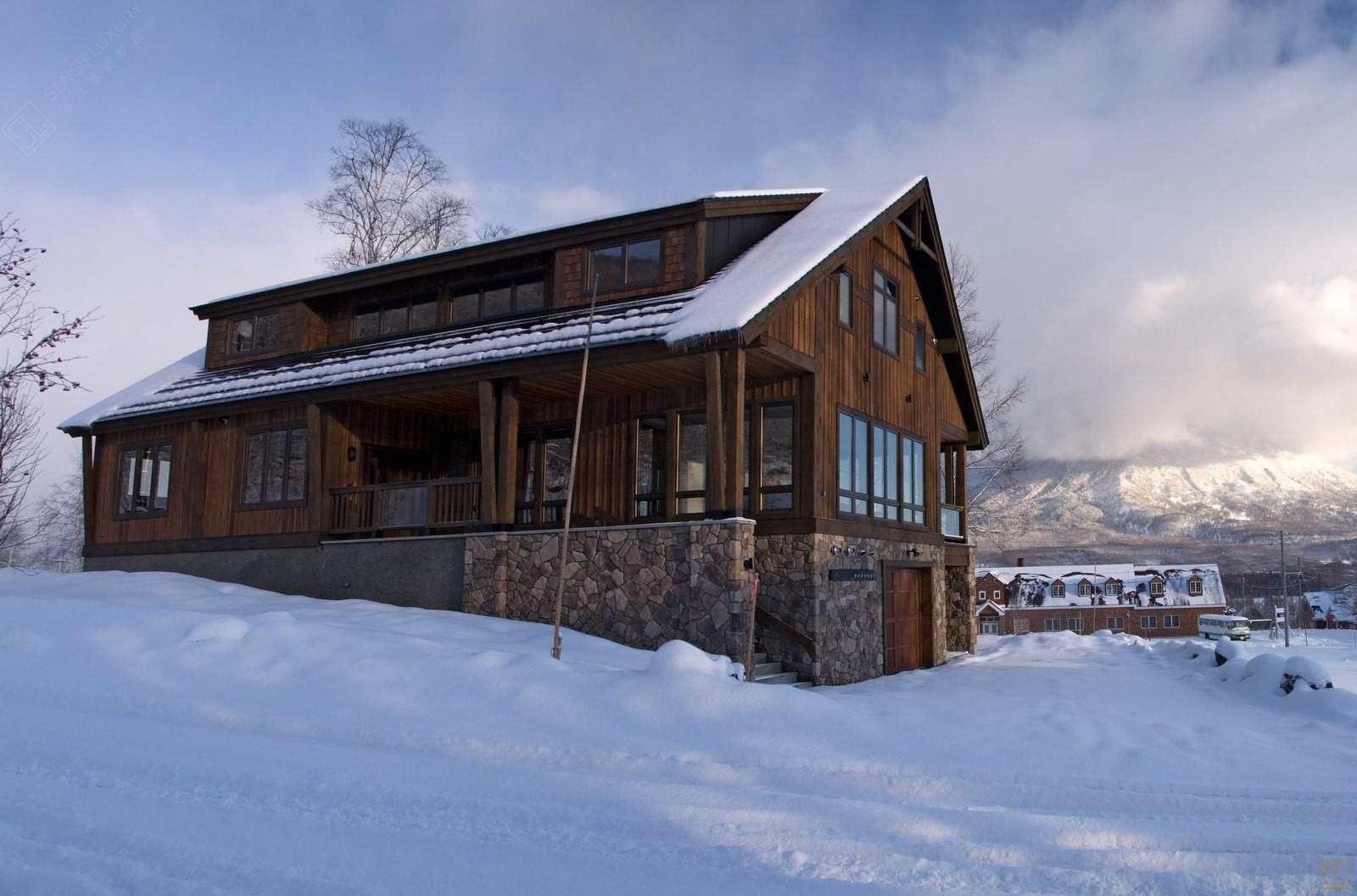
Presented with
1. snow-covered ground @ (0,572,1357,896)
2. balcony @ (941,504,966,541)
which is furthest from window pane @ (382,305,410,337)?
balcony @ (941,504,966,541)

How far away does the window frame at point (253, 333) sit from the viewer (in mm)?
19703

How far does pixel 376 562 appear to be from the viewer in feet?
52.8

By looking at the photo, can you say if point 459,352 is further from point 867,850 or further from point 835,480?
point 867,850

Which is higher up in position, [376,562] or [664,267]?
[664,267]

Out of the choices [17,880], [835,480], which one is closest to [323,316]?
[835,480]

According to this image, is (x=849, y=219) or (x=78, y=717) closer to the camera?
(x=78, y=717)

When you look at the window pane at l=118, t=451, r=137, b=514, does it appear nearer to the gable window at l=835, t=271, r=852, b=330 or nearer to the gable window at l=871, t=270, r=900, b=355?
the gable window at l=835, t=271, r=852, b=330

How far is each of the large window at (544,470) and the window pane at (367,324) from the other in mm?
3940

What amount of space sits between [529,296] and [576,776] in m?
11.6

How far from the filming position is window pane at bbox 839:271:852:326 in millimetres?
15852

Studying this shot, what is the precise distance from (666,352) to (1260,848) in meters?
8.83

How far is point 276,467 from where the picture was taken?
18000mm

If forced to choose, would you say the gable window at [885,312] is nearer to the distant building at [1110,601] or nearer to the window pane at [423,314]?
the window pane at [423,314]

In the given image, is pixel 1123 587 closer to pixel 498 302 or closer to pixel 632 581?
pixel 498 302
